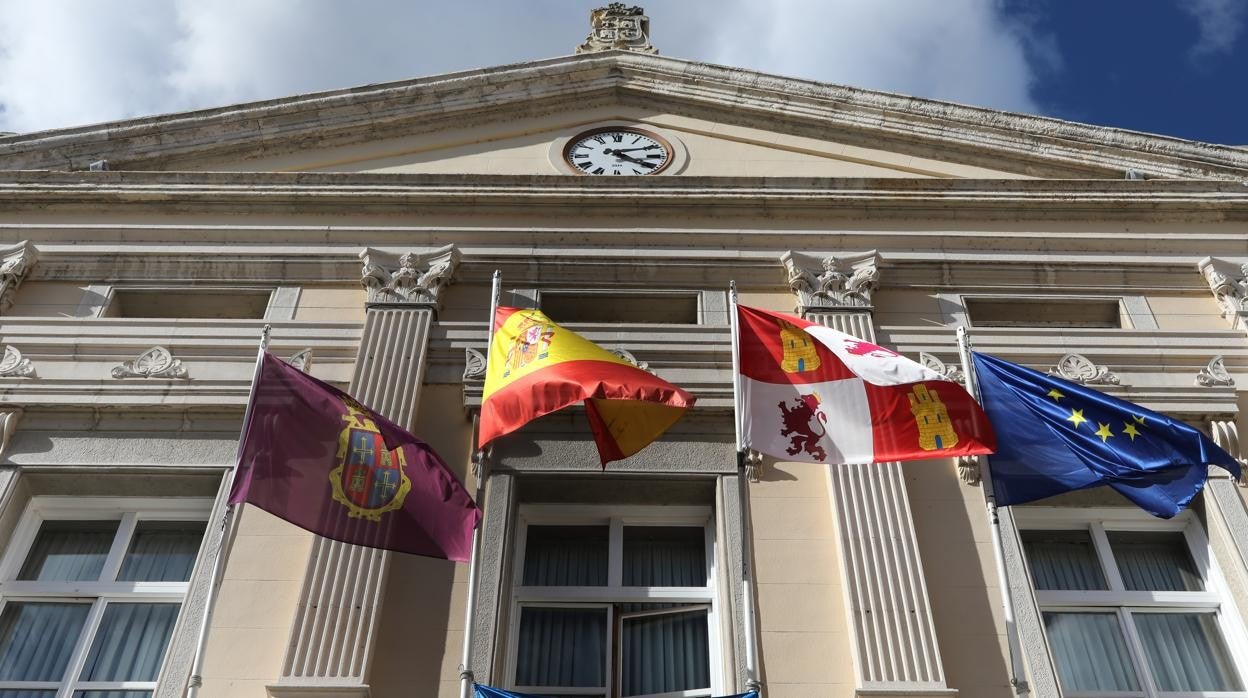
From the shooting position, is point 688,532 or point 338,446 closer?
point 338,446

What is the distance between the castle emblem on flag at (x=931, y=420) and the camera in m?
9.72

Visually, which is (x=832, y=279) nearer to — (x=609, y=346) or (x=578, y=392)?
(x=609, y=346)

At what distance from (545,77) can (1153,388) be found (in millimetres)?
7806

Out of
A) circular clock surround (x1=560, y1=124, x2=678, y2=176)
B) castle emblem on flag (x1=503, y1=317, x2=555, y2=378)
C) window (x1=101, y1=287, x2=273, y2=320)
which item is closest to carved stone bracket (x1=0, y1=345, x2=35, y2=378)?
window (x1=101, y1=287, x2=273, y2=320)

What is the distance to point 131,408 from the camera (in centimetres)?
1144

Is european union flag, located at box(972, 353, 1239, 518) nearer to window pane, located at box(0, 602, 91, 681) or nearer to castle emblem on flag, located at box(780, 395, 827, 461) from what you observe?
castle emblem on flag, located at box(780, 395, 827, 461)

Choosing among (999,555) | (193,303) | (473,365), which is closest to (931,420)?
(999,555)

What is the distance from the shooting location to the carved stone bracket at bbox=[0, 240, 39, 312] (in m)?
12.6

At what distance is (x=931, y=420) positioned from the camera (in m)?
9.84

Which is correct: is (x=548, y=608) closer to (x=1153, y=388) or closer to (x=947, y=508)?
(x=947, y=508)

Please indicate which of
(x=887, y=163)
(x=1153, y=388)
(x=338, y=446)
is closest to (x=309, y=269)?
(x=338, y=446)

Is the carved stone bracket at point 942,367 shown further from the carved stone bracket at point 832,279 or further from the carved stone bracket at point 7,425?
the carved stone bracket at point 7,425

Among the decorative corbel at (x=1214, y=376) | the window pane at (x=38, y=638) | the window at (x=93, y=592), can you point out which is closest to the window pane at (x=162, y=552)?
the window at (x=93, y=592)

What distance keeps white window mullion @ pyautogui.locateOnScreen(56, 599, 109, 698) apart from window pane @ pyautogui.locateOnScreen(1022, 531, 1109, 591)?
7.78 metres
